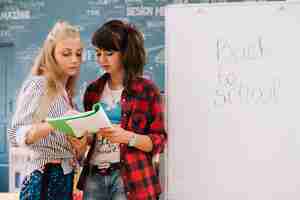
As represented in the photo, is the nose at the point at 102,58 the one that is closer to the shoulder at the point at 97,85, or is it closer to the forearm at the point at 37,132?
the shoulder at the point at 97,85

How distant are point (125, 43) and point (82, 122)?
15.7 inches

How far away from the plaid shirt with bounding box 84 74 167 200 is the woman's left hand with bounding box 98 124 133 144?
0.20 ft

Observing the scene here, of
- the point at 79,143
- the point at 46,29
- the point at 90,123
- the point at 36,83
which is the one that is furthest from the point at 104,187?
the point at 46,29

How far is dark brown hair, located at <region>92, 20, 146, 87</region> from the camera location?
1.92 m

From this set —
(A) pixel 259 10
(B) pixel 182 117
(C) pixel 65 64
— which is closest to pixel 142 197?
(B) pixel 182 117

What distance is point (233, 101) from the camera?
216cm

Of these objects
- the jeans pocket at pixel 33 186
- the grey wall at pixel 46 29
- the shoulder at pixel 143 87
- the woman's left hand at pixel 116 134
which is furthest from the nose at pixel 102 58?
the grey wall at pixel 46 29

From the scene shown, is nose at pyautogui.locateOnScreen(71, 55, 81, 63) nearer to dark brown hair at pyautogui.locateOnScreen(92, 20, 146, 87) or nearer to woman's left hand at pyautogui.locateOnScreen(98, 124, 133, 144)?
dark brown hair at pyautogui.locateOnScreen(92, 20, 146, 87)

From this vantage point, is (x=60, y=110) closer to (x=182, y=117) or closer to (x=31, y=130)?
(x=31, y=130)

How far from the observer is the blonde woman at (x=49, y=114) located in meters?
1.82

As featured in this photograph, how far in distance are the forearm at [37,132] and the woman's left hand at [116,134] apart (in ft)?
0.65

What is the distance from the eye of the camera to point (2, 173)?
165 inches

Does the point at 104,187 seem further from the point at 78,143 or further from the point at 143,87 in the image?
the point at 143,87

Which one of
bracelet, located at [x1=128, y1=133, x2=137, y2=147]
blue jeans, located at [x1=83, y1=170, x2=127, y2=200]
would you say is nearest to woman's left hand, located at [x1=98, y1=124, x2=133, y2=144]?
bracelet, located at [x1=128, y1=133, x2=137, y2=147]
